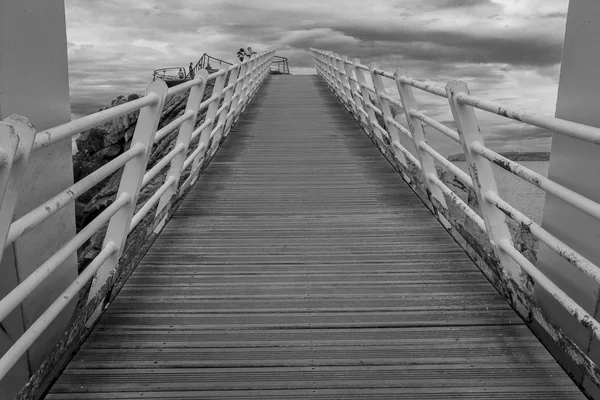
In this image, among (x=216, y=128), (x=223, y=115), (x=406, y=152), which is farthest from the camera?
(x=223, y=115)

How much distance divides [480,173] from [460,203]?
0.79 m

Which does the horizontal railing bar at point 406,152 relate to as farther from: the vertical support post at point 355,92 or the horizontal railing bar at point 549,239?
the vertical support post at point 355,92

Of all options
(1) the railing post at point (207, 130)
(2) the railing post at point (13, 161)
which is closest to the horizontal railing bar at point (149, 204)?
(1) the railing post at point (207, 130)

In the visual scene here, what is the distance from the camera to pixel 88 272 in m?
3.31

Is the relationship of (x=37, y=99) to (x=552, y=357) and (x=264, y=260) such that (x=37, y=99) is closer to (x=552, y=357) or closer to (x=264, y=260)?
(x=264, y=260)

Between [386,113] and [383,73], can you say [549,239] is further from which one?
[386,113]

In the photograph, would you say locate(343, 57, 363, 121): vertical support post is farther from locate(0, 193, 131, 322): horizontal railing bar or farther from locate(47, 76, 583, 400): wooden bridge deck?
locate(0, 193, 131, 322): horizontal railing bar

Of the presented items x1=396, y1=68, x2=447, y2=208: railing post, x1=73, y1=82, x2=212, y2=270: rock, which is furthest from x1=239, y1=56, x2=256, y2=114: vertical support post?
x1=396, y1=68, x2=447, y2=208: railing post

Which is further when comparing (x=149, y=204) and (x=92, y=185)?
(x=149, y=204)

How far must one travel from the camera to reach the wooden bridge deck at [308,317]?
10.1 ft

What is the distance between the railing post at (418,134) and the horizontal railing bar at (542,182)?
6.07ft

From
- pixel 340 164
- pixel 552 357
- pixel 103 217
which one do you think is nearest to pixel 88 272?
pixel 103 217

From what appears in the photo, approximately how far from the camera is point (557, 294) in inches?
123

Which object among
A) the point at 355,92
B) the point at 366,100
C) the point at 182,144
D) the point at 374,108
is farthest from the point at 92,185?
the point at 355,92
